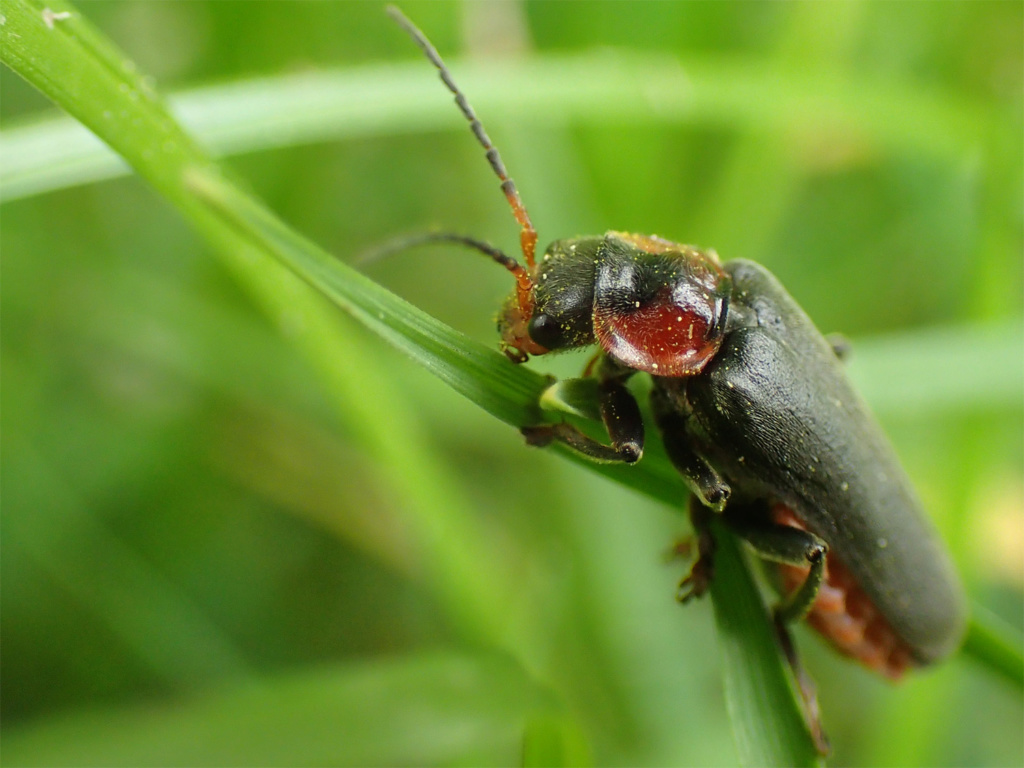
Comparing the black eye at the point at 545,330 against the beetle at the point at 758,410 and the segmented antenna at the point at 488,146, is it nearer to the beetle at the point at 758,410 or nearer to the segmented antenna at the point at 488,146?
the beetle at the point at 758,410

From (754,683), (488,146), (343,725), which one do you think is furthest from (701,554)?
(488,146)

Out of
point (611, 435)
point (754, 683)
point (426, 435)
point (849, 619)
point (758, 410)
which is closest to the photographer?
point (754, 683)

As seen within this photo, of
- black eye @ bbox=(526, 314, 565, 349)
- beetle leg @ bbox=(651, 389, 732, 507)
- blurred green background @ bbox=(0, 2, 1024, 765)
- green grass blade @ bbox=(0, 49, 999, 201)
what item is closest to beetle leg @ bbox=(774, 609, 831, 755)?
beetle leg @ bbox=(651, 389, 732, 507)

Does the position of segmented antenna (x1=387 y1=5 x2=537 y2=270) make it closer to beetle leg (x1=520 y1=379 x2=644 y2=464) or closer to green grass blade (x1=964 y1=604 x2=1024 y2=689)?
beetle leg (x1=520 y1=379 x2=644 y2=464)

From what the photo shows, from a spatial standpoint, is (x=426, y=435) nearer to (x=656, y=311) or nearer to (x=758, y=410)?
(x=656, y=311)

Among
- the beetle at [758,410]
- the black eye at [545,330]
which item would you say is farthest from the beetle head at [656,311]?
the black eye at [545,330]

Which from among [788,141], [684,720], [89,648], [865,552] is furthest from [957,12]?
[89,648]
